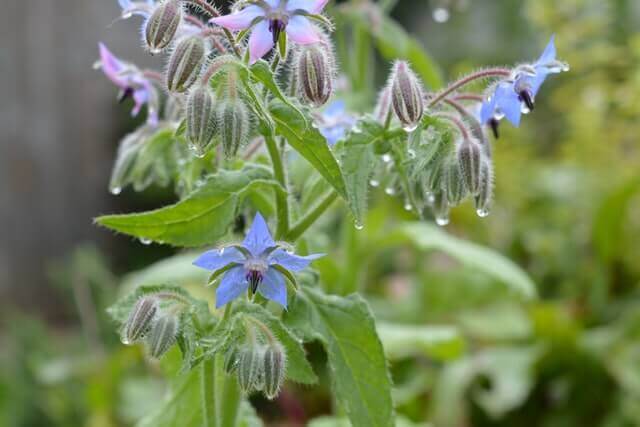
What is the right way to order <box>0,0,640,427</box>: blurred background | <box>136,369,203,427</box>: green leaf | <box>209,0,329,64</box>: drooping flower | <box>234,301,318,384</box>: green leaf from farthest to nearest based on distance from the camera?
1. <box>0,0,640,427</box>: blurred background
2. <box>136,369,203,427</box>: green leaf
3. <box>234,301,318,384</box>: green leaf
4. <box>209,0,329,64</box>: drooping flower

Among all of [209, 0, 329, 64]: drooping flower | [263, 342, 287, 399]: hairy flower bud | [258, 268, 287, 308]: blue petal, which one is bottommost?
[263, 342, 287, 399]: hairy flower bud

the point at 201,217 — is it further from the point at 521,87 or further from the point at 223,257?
the point at 521,87

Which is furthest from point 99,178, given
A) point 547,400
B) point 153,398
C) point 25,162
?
point 547,400

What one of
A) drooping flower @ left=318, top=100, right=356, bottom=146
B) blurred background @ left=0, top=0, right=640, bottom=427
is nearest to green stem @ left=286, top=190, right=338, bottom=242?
drooping flower @ left=318, top=100, right=356, bottom=146

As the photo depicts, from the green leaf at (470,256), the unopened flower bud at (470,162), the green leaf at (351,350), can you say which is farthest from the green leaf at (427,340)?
the unopened flower bud at (470,162)

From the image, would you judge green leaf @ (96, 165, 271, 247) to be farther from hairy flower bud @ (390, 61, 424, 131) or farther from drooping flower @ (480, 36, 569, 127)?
drooping flower @ (480, 36, 569, 127)
